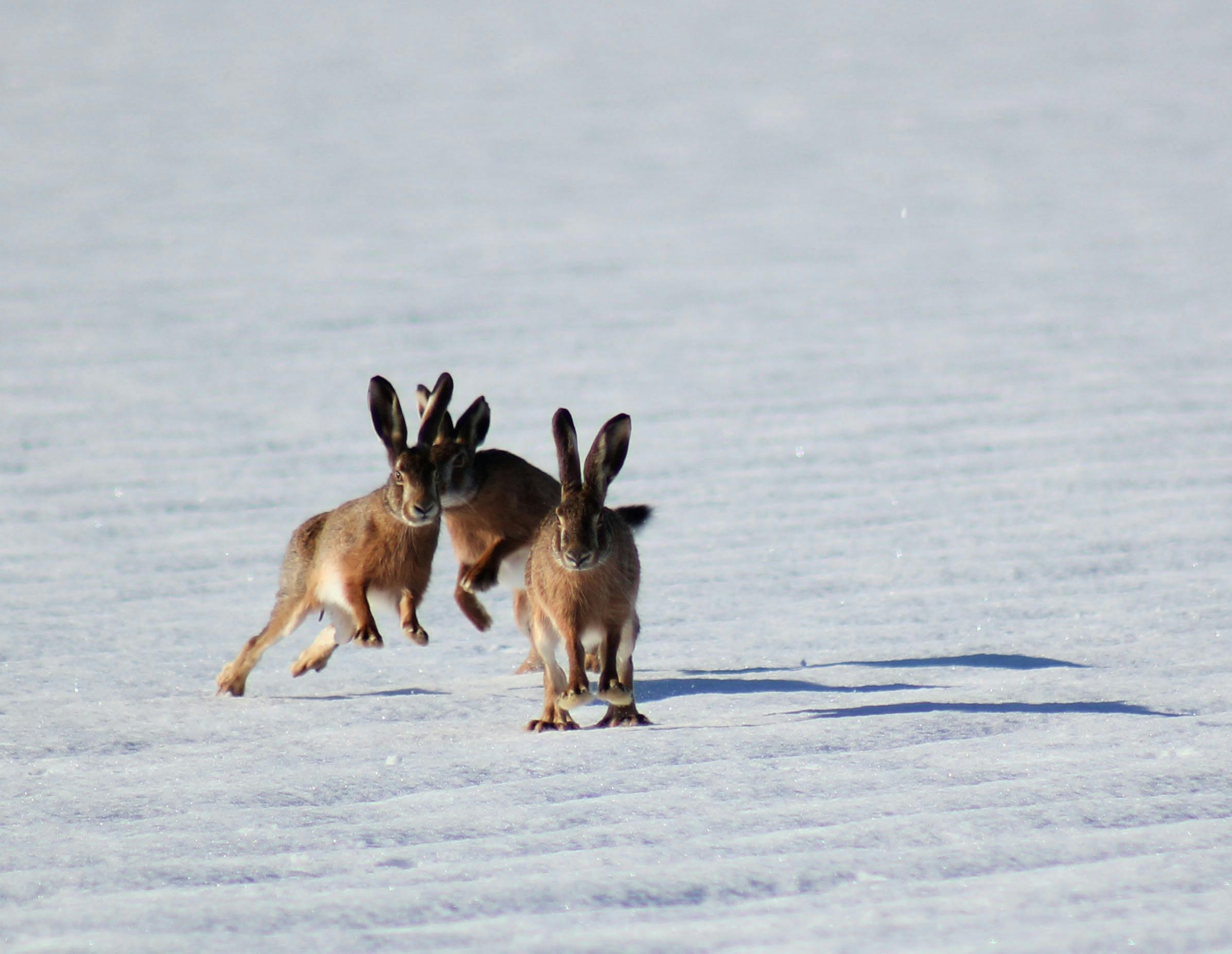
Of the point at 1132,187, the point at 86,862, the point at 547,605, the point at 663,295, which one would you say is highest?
the point at 1132,187

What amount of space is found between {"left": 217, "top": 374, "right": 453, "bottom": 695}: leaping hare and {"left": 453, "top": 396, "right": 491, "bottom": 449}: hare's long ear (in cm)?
12

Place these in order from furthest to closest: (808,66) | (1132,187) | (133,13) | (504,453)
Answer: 1. (133,13)
2. (808,66)
3. (1132,187)
4. (504,453)

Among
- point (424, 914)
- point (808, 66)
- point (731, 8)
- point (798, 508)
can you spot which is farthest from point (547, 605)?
point (731, 8)

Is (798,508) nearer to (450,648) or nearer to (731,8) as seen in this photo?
(450,648)

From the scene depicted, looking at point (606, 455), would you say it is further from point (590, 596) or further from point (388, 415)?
point (388, 415)

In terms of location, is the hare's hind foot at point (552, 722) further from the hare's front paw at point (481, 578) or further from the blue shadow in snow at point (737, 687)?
the hare's front paw at point (481, 578)

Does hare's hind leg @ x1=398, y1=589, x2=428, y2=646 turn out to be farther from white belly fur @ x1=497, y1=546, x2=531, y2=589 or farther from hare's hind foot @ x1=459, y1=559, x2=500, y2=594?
white belly fur @ x1=497, y1=546, x2=531, y2=589

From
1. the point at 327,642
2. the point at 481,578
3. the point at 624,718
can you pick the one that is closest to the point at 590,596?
the point at 624,718

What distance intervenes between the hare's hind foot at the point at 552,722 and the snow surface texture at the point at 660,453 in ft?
0.23

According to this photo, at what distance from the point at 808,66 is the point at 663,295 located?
805 centimetres

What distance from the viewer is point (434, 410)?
5.82 m

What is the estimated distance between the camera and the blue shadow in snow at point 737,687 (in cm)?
555

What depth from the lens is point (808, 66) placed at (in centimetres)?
1998

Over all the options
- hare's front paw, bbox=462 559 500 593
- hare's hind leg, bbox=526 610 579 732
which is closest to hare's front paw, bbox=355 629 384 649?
hare's front paw, bbox=462 559 500 593
